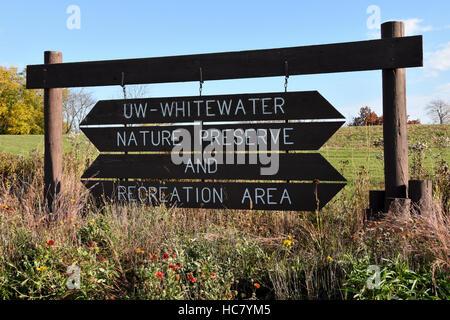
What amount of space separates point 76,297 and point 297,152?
3186mm

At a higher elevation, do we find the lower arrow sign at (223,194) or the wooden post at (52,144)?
the wooden post at (52,144)

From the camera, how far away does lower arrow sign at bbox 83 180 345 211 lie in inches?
191

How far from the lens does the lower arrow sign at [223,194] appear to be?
486 centimetres

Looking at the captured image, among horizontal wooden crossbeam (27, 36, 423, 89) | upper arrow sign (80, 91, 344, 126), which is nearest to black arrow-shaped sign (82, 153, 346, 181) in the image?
upper arrow sign (80, 91, 344, 126)

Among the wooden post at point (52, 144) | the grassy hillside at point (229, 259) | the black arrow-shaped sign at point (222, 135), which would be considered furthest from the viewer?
the wooden post at point (52, 144)

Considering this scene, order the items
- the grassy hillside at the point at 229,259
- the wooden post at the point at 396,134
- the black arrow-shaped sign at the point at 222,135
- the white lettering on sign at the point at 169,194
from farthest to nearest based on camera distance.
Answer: the white lettering on sign at the point at 169,194, the black arrow-shaped sign at the point at 222,135, the wooden post at the point at 396,134, the grassy hillside at the point at 229,259

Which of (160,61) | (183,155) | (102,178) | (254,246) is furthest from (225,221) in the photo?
(160,61)

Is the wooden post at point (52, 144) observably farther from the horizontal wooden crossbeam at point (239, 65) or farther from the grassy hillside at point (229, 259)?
the grassy hillside at point (229, 259)

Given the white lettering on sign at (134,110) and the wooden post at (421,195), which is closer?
the wooden post at (421,195)

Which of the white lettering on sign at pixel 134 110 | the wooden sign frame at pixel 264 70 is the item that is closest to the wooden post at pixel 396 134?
the wooden sign frame at pixel 264 70

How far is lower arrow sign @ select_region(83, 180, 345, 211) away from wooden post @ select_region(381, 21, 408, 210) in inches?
23.0

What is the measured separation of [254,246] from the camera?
12.9 feet

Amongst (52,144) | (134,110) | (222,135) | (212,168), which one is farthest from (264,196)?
(52,144)

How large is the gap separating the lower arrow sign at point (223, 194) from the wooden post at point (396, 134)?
1.92 feet
